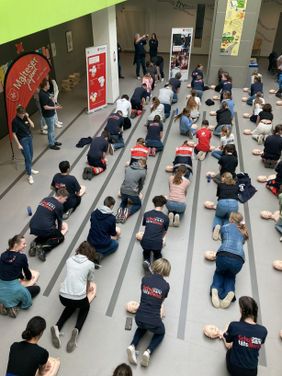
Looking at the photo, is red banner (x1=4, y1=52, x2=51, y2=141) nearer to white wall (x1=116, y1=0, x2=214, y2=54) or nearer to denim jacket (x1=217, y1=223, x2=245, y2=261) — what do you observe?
denim jacket (x1=217, y1=223, x2=245, y2=261)

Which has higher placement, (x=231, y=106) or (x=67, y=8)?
(x=67, y=8)

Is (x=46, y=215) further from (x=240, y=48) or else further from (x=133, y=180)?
(x=240, y=48)

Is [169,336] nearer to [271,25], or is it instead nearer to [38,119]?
[38,119]

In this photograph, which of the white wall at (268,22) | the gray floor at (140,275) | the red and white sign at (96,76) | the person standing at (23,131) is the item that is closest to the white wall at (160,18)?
the white wall at (268,22)

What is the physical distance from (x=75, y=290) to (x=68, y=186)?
2.65 m

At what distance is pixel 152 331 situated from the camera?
4.62m

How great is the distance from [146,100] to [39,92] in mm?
4716

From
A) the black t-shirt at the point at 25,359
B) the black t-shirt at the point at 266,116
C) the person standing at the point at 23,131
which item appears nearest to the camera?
the black t-shirt at the point at 25,359

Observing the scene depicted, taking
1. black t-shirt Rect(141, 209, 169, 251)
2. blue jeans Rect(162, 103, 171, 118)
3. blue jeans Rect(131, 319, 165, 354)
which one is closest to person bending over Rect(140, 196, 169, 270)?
black t-shirt Rect(141, 209, 169, 251)

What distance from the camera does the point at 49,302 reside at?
5383 millimetres

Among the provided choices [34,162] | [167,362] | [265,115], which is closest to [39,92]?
[34,162]

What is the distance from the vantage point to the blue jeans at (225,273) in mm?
5191

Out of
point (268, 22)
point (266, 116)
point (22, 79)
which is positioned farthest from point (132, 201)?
point (268, 22)

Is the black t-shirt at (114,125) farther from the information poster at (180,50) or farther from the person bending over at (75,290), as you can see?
the information poster at (180,50)
